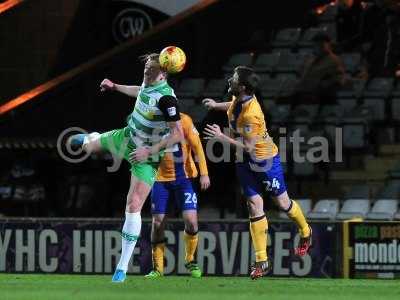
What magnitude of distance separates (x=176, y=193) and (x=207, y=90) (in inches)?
226

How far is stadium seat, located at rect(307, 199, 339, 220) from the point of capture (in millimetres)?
17531

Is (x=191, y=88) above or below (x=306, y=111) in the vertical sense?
above

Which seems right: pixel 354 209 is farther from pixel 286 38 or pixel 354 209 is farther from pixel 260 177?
pixel 260 177

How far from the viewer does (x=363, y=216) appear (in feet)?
56.4

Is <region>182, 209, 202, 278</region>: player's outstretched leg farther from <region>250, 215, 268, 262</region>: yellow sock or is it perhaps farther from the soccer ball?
the soccer ball

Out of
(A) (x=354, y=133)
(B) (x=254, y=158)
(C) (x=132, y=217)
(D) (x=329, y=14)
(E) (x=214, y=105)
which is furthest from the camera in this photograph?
(D) (x=329, y=14)

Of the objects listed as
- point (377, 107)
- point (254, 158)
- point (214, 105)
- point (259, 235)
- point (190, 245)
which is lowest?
point (190, 245)

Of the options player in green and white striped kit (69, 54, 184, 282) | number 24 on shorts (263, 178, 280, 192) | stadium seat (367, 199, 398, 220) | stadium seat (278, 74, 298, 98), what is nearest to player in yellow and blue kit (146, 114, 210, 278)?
number 24 on shorts (263, 178, 280, 192)

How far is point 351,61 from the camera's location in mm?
20141

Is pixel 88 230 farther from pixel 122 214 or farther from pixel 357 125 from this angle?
pixel 357 125

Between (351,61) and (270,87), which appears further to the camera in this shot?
(351,61)

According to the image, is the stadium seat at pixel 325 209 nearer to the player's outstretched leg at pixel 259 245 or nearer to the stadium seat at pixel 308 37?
the stadium seat at pixel 308 37

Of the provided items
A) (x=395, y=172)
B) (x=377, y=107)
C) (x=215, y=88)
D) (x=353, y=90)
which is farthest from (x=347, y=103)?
(x=215, y=88)

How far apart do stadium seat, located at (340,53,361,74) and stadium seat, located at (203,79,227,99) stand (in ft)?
6.12
